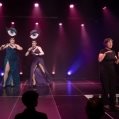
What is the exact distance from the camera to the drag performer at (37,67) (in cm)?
1292

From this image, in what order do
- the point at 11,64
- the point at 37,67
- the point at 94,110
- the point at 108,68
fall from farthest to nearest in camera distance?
the point at 37,67, the point at 11,64, the point at 108,68, the point at 94,110

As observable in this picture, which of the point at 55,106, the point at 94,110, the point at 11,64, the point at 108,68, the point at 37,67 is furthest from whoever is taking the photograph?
the point at 37,67

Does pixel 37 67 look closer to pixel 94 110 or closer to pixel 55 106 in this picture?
pixel 55 106

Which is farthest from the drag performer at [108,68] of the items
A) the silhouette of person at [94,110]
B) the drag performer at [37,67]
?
the drag performer at [37,67]

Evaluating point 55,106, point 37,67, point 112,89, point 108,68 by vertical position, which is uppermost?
point 108,68

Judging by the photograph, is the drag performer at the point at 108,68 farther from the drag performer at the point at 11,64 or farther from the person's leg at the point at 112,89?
the drag performer at the point at 11,64

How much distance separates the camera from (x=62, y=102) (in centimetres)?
873

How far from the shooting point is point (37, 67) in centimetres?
1377

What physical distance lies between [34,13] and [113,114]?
9.72 meters

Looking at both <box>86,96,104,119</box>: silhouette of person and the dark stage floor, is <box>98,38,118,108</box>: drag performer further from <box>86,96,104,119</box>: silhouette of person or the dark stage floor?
<box>86,96,104,119</box>: silhouette of person

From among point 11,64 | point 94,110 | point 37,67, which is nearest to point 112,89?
point 94,110

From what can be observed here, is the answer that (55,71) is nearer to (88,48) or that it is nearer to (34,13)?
(88,48)

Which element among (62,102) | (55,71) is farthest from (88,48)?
(62,102)

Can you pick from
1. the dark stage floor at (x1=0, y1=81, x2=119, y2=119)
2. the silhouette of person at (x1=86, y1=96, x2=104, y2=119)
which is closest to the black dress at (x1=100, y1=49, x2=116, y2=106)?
the dark stage floor at (x1=0, y1=81, x2=119, y2=119)
